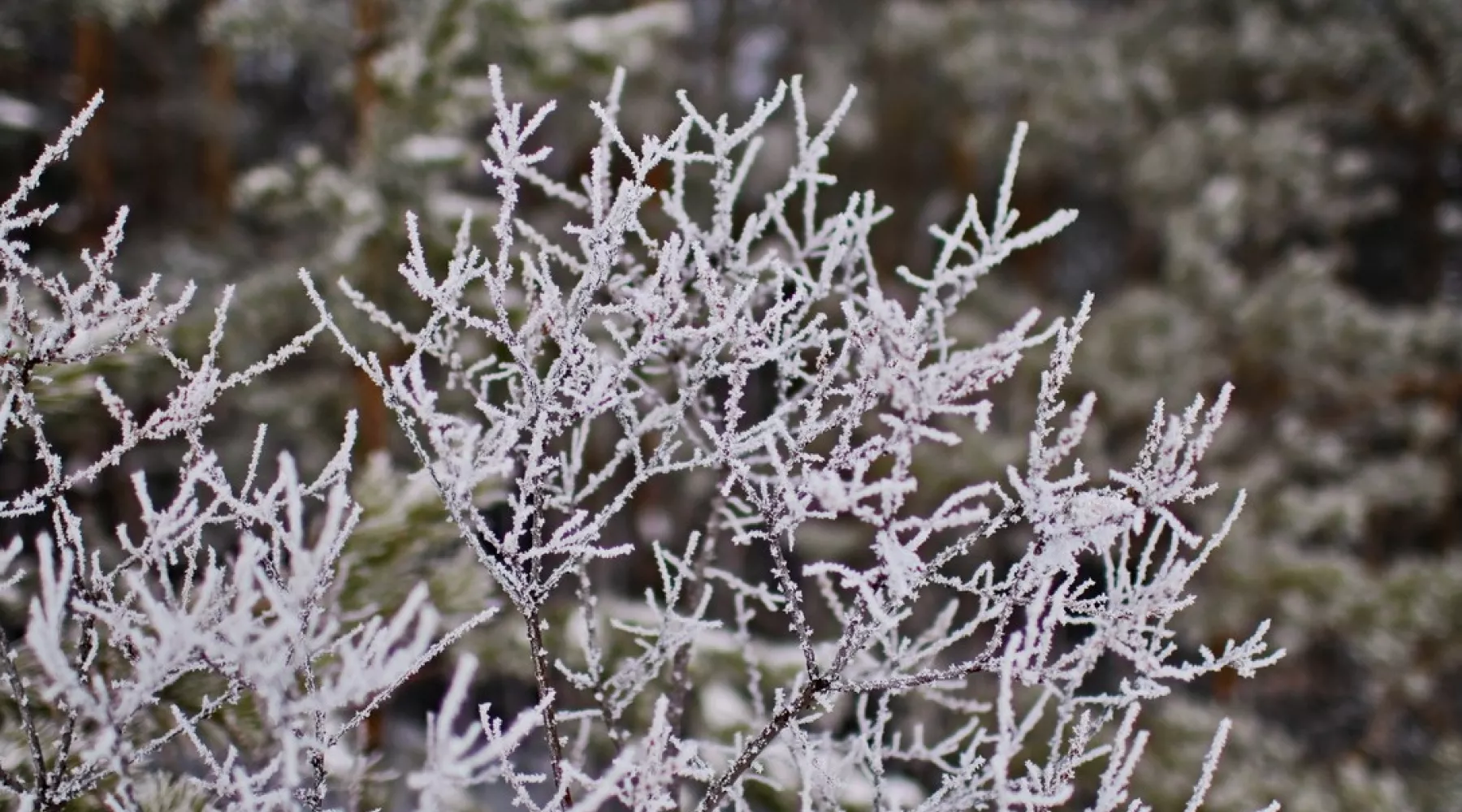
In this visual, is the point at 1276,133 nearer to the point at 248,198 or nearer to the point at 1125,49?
the point at 1125,49

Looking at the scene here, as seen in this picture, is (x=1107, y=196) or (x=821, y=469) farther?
(x=1107, y=196)

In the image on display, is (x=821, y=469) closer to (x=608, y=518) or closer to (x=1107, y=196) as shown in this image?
(x=608, y=518)

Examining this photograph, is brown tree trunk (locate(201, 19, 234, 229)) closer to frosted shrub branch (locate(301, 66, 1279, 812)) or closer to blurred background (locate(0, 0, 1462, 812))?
blurred background (locate(0, 0, 1462, 812))

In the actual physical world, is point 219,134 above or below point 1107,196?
above

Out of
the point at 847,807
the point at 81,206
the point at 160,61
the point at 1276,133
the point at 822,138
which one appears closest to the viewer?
the point at 822,138

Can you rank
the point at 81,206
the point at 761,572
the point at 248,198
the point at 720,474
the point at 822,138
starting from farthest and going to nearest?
Result: the point at 761,572 → the point at 81,206 → the point at 248,198 → the point at 720,474 → the point at 822,138

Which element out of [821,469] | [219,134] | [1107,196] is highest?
[219,134]

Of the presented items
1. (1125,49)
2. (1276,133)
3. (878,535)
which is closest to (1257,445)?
(1276,133)

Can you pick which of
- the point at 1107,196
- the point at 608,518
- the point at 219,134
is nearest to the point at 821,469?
the point at 608,518
